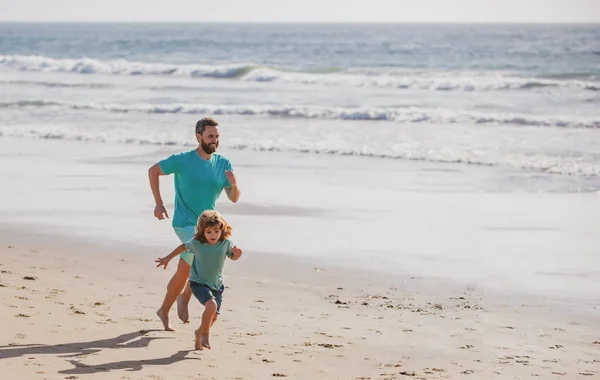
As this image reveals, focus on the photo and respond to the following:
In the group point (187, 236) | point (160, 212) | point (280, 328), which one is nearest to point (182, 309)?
point (187, 236)

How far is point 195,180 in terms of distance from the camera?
20.7ft

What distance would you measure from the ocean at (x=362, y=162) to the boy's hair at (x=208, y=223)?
3171mm

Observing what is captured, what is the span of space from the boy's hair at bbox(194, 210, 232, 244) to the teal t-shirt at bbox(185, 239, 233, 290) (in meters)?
0.04

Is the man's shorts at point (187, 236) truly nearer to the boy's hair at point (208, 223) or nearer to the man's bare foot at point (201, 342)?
the boy's hair at point (208, 223)

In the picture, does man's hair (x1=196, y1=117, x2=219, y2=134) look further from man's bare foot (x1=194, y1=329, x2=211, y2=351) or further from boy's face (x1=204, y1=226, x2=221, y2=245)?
man's bare foot (x1=194, y1=329, x2=211, y2=351)

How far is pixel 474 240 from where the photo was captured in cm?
1007

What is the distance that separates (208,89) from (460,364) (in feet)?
95.6

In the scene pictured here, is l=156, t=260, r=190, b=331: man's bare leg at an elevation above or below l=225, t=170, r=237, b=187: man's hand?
below

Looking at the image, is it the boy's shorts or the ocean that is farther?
the ocean

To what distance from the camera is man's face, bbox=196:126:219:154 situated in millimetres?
6234

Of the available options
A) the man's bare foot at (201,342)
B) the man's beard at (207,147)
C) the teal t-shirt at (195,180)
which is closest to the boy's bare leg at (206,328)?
the man's bare foot at (201,342)

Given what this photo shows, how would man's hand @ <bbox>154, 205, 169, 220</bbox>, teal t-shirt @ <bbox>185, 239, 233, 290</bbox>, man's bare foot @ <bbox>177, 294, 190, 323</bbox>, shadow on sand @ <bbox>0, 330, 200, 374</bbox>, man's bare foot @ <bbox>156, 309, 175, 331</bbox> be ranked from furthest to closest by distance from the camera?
man's bare foot @ <bbox>177, 294, 190, 323</bbox>
man's bare foot @ <bbox>156, 309, 175, 331</bbox>
man's hand @ <bbox>154, 205, 169, 220</bbox>
teal t-shirt @ <bbox>185, 239, 233, 290</bbox>
shadow on sand @ <bbox>0, 330, 200, 374</bbox>

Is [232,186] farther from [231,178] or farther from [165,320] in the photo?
[165,320]

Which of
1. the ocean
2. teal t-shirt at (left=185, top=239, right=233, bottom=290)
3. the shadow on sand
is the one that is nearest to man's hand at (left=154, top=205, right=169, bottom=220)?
teal t-shirt at (left=185, top=239, right=233, bottom=290)
